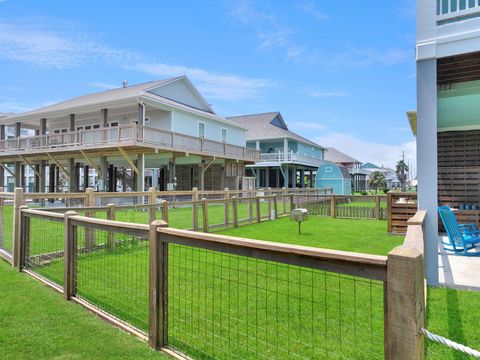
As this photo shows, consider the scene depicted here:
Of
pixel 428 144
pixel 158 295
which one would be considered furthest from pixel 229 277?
pixel 428 144

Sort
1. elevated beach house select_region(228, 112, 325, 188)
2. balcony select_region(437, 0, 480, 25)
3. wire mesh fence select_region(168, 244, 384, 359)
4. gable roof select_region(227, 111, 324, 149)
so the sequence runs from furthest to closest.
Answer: gable roof select_region(227, 111, 324, 149) < elevated beach house select_region(228, 112, 325, 188) < balcony select_region(437, 0, 480, 25) < wire mesh fence select_region(168, 244, 384, 359)

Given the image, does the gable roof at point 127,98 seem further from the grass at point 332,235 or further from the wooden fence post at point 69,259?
the wooden fence post at point 69,259

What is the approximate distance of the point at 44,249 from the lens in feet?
22.6

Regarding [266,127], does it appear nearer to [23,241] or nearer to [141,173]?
[141,173]

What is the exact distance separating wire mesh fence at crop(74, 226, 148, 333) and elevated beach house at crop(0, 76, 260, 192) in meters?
12.0

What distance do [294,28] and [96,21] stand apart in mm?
9551

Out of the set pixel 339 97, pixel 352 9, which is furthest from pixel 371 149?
pixel 352 9

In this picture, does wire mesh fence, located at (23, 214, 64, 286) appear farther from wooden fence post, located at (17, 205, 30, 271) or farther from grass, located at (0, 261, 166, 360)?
grass, located at (0, 261, 166, 360)

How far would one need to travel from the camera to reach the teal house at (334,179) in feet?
109

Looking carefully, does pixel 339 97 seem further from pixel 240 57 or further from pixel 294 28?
pixel 294 28

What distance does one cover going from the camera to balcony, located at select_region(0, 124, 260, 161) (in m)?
18.7

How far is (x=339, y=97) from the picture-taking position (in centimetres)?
3838

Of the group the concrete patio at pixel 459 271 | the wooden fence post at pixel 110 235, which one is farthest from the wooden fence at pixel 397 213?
the wooden fence post at pixel 110 235

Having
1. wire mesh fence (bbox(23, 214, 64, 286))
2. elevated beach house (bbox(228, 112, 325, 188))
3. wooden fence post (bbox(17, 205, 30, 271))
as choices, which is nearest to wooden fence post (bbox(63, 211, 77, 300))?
wire mesh fence (bbox(23, 214, 64, 286))
